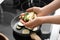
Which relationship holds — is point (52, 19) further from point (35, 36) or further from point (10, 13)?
point (10, 13)

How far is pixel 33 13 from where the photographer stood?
1.13 meters

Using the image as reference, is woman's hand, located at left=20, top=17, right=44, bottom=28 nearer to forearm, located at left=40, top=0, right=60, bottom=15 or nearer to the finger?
the finger

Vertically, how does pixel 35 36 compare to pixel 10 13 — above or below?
below

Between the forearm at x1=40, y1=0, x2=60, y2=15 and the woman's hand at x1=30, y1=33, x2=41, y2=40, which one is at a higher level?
the forearm at x1=40, y1=0, x2=60, y2=15

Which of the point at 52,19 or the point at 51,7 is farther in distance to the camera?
the point at 51,7

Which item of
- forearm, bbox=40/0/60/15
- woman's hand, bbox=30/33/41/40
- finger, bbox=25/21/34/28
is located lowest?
woman's hand, bbox=30/33/41/40

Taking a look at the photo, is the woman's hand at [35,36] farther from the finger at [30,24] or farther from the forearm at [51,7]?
the forearm at [51,7]

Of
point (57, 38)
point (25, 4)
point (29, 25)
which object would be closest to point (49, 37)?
point (57, 38)

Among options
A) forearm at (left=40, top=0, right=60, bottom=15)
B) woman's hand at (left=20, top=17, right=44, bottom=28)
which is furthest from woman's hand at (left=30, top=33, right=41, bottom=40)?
forearm at (left=40, top=0, right=60, bottom=15)

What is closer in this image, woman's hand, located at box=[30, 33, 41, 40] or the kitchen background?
woman's hand, located at box=[30, 33, 41, 40]

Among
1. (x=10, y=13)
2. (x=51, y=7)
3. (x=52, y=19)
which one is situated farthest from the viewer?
(x=10, y=13)

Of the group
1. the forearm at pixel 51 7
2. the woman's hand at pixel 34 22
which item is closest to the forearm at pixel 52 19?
the woman's hand at pixel 34 22

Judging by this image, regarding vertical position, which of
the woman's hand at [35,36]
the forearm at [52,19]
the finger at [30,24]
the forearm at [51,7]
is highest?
the forearm at [51,7]

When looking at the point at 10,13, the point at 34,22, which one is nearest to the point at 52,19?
the point at 34,22
